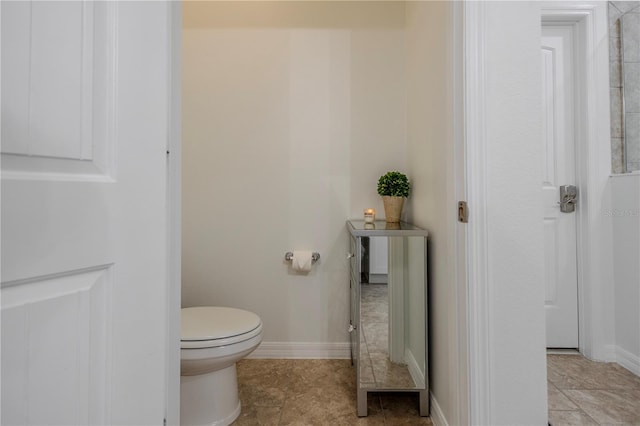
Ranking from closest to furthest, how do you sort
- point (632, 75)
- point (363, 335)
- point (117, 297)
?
point (117, 297) < point (363, 335) < point (632, 75)

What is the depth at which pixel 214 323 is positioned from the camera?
5.00 ft

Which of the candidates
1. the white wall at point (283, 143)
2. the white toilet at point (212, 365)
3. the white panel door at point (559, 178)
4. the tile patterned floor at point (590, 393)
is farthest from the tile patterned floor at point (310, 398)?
the white panel door at point (559, 178)

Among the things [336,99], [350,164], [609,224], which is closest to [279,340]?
[350,164]

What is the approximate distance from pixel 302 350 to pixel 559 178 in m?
1.99

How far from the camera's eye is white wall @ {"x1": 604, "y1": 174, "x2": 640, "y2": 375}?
185 centimetres

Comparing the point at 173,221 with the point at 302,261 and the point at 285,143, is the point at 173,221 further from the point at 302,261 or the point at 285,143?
the point at 285,143

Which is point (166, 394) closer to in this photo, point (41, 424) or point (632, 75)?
point (41, 424)

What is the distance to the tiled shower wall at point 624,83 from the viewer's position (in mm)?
1981

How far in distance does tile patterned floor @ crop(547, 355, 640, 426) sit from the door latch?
92 centimetres

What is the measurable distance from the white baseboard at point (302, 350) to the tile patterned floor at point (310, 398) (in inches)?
1.9

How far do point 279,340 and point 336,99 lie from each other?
5.30ft

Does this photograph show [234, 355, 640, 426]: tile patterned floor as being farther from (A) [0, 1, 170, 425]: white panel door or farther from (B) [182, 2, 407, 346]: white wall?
(A) [0, 1, 170, 425]: white panel door

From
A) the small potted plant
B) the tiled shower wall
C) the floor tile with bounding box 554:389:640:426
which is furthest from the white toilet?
the tiled shower wall

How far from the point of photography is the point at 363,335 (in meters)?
1.57
